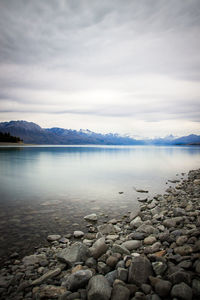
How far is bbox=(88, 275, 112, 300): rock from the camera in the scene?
4.35m

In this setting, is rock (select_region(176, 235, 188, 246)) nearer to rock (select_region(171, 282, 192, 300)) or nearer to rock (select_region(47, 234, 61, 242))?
rock (select_region(171, 282, 192, 300))

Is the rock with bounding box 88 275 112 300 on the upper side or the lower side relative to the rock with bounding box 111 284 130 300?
lower

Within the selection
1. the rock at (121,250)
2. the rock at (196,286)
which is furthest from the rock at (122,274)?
the rock at (196,286)

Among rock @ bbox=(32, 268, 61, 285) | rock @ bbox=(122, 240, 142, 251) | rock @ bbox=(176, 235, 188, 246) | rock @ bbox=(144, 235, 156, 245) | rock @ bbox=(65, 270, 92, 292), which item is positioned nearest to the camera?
rock @ bbox=(65, 270, 92, 292)

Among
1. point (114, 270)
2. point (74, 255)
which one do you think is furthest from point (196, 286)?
point (74, 255)

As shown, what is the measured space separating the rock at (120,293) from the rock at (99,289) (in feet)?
0.45

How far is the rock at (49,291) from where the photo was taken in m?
4.85

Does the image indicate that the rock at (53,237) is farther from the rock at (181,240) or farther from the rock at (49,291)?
the rock at (181,240)

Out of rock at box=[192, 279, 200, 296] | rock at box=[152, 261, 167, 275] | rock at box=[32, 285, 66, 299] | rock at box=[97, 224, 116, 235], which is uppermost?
rock at box=[192, 279, 200, 296]

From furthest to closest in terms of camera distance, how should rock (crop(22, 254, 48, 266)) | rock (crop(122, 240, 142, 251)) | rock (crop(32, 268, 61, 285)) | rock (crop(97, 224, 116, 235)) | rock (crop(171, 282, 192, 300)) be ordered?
1. rock (crop(97, 224, 116, 235))
2. rock (crop(122, 240, 142, 251))
3. rock (crop(22, 254, 48, 266))
4. rock (crop(32, 268, 61, 285))
5. rock (crop(171, 282, 192, 300))

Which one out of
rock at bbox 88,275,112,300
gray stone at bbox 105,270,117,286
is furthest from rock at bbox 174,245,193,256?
rock at bbox 88,275,112,300

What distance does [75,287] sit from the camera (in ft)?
16.2

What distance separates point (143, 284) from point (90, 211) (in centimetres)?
824

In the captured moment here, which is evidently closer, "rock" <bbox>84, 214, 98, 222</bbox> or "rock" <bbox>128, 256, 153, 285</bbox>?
"rock" <bbox>128, 256, 153, 285</bbox>
